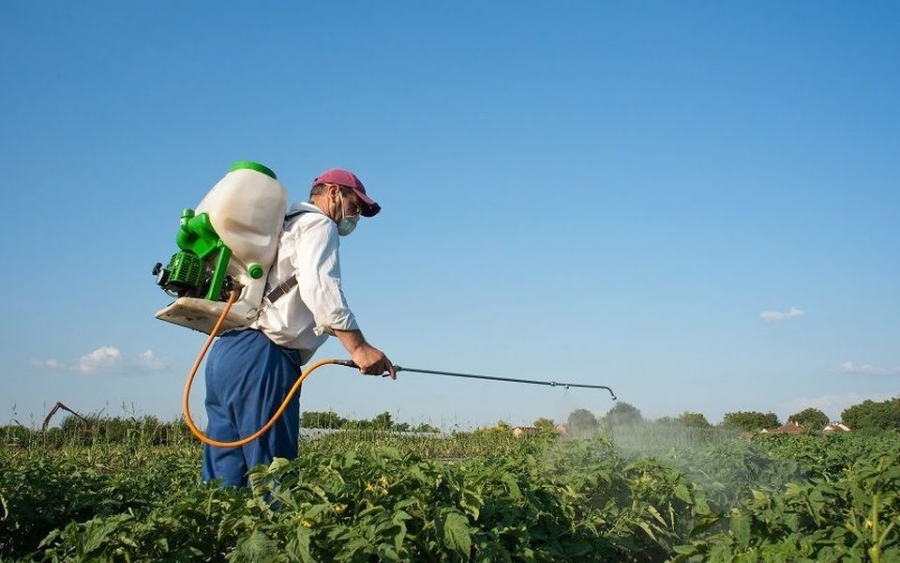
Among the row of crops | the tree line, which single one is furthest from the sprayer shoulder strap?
the tree line

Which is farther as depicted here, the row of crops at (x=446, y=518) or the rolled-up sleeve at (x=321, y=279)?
the rolled-up sleeve at (x=321, y=279)

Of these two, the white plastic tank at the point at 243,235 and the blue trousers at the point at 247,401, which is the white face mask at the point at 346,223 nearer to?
the white plastic tank at the point at 243,235

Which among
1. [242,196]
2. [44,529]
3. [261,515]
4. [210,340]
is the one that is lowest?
[44,529]

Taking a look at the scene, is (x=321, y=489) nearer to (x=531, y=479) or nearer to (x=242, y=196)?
(x=531, y=479)

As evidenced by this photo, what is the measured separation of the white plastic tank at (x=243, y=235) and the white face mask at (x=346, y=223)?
370mm

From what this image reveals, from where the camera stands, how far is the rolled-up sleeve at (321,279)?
3391mm

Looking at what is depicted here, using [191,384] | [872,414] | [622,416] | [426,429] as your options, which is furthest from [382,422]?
[872,414]

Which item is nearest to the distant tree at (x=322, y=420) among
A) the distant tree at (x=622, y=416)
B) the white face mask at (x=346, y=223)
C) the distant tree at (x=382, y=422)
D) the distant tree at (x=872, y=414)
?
the distant tree at (x=382, y=422)

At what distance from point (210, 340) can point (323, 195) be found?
0.86 m

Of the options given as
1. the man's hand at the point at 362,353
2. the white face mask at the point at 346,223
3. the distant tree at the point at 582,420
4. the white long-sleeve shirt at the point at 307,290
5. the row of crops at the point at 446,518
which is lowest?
the row of crops at the point at 446,518

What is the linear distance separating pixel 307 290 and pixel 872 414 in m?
26.8

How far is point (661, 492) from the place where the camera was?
3748mm

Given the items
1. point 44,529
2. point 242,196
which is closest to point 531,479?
point 242,196

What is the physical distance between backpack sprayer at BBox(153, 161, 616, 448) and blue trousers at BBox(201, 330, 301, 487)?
0.20 ft
